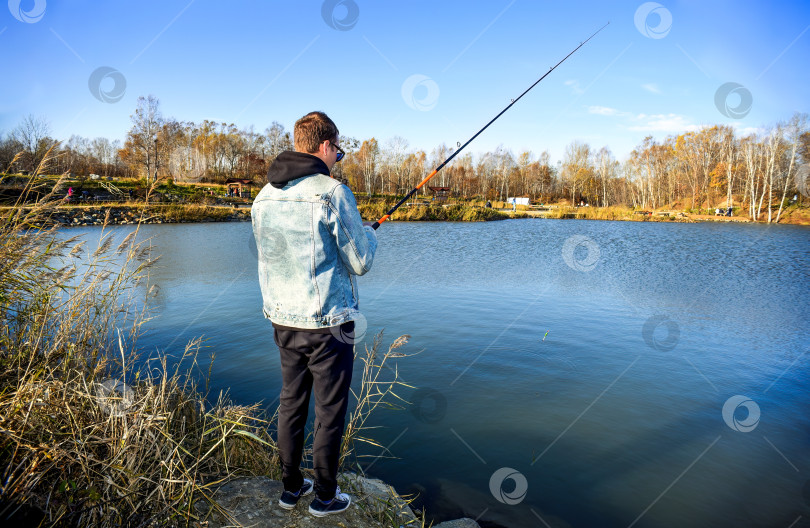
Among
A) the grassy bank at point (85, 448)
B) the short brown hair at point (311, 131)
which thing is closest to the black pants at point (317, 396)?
the grassy bank at point (85, 448)

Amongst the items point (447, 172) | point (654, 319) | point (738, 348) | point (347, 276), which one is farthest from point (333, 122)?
point (447, 172)

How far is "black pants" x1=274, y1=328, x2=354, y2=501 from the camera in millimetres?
2285

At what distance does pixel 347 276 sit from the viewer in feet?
7.95

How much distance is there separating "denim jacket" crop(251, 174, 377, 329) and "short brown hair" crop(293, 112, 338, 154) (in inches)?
7.0

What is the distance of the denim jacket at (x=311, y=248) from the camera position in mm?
2244

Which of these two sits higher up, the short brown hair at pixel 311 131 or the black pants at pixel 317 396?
the short brown hair at pixel 311 131

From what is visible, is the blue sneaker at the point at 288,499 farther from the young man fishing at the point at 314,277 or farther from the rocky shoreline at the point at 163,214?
the rocky shoreline at the point at 163,214

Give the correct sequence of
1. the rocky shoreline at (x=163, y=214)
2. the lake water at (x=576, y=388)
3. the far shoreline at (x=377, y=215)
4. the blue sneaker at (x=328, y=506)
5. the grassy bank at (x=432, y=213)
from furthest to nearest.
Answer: the grassy bank at (x=432, y=213) < the far shoreline at (x=377, y=215) < the rocky shoreline at (x=163, y=214) < the lake water at (x=576, y=388) < the blue sneaker at (x=328, y=506)

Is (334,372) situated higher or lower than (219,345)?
higher

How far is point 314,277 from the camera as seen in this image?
2301mm

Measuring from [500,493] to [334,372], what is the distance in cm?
218

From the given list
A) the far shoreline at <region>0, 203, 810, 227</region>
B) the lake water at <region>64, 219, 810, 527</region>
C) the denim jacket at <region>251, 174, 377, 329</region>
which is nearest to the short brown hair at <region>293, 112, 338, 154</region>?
the denim jacket at <region>251, 174, 377, 329</region>

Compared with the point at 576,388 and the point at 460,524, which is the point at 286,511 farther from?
the point at 576,388

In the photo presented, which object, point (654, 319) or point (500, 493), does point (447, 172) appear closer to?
point (654, 319)
